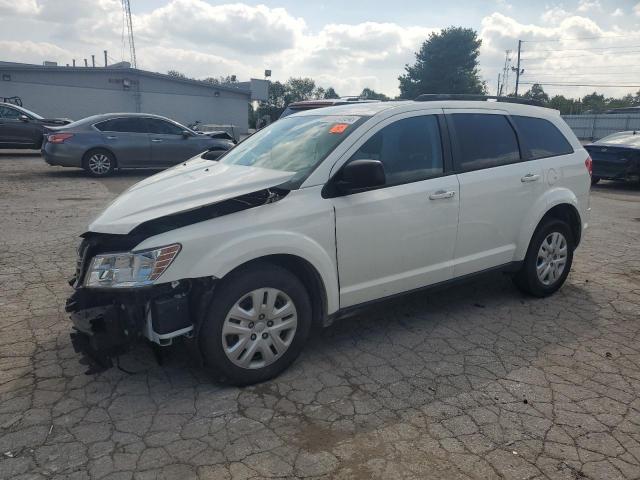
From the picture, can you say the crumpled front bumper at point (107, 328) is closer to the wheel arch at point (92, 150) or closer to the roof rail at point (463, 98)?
the roof rail at point (463, 98)

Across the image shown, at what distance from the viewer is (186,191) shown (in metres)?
3.54

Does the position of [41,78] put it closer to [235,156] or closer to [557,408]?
[235,156]

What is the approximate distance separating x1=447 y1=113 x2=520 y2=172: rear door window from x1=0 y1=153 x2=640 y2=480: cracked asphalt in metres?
1.34

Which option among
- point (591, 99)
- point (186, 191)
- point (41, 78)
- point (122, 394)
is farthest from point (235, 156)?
point (591, 99)

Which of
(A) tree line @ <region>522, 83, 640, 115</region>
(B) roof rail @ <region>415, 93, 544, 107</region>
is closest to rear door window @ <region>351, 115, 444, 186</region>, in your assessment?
(B) roof rail @ <region>415, 93, 544, 107</region>

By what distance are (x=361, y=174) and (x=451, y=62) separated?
55.8 m

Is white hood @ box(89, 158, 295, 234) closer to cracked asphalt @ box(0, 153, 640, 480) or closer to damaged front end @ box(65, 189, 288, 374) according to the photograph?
damaged front end @ box(65, 189, 288, 374)

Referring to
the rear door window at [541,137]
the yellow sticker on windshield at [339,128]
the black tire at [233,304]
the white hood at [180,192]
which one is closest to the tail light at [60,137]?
the white hood at [180,192]

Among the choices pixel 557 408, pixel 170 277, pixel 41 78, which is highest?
pixel 41 78

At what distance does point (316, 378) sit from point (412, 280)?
1.10m

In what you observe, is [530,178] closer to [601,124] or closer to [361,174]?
[361,174]

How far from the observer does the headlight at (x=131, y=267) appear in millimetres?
3049

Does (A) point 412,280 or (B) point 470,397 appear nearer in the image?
(B) point 470,397

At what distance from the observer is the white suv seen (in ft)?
10.3
